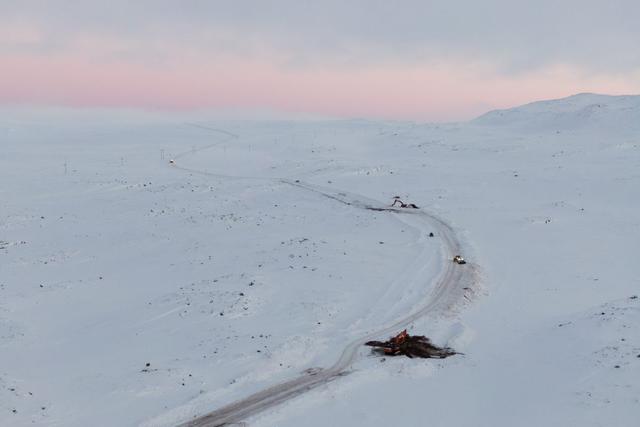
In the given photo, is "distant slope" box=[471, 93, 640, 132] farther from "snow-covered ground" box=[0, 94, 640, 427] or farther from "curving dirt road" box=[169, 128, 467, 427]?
"curving dirt road" box=[169, 128, 467, 427]

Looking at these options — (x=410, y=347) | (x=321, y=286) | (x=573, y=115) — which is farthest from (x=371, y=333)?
(x=573, y=115)

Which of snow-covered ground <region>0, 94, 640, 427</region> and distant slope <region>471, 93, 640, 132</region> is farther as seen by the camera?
distant slope <region>471, 93, 640, 132</region>

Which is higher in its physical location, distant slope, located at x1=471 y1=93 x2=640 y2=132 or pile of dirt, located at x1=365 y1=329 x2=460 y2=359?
distant slope, located at x1=471 y1=93 x2=640 y2=132

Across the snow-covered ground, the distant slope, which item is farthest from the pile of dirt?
the distant slope

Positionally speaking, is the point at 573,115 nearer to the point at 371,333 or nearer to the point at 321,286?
the point at 321,286

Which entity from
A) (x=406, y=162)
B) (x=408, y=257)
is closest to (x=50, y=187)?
(x=406, y=162)
